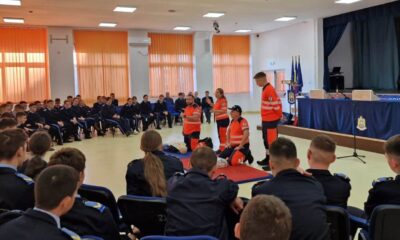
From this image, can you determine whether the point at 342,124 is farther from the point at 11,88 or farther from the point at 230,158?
the point at 11,88

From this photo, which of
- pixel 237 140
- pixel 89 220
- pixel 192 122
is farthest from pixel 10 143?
pixel 192 122

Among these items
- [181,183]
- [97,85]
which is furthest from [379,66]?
[181,183]

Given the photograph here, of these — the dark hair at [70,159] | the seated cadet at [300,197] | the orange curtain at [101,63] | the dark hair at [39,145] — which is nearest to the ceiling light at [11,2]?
the orange curtain at [101,63]

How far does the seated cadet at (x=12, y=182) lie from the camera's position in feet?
7.88

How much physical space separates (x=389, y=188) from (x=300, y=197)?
707 mm

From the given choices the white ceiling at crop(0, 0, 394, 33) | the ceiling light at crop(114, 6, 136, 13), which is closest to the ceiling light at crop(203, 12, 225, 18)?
the white ceiling at crop(0, 0, 394, 33)

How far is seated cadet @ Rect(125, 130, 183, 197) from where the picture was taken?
3033mm

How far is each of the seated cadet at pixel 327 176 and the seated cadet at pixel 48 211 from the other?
1.61m

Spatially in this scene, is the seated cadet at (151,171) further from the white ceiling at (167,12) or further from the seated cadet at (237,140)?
the white ceiling at (167,12)

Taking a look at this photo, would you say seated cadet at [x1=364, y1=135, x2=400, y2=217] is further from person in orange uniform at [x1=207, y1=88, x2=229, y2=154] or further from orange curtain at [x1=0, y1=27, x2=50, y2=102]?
orange curtain at [x1=0, y1=27, x2=50, y2=102]

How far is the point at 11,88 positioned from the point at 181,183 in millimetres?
12811

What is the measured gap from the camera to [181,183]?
2.45 m

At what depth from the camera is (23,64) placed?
13602mm

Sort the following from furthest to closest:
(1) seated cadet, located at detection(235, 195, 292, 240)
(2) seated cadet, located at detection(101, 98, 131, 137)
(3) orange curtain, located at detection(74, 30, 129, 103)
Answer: (3) orange curtain, located at detection(74, 30, 129, 103) → (2) seated cadet, located at detection(101, 98, 131, 137) → (1) seated cadet, located at detection(235, 195, 292, 240)
